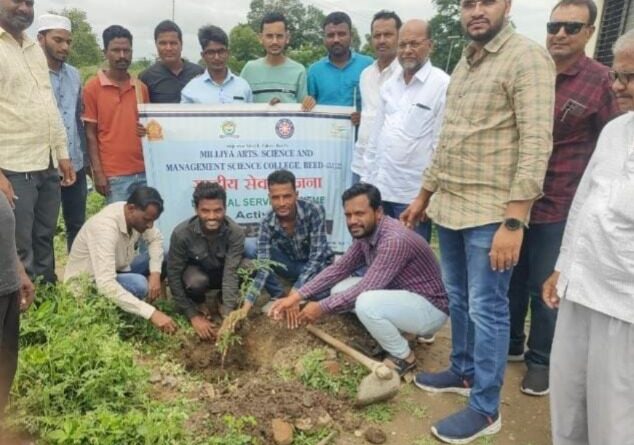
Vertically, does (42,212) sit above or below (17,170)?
below

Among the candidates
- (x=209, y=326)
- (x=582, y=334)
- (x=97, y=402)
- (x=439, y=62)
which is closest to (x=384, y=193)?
(x=209, y=326)

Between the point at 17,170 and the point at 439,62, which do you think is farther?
the point at 439,62

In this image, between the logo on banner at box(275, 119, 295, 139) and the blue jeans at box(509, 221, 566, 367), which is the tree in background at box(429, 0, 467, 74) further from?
the blue jeans at box(509, 221, 566, 367)

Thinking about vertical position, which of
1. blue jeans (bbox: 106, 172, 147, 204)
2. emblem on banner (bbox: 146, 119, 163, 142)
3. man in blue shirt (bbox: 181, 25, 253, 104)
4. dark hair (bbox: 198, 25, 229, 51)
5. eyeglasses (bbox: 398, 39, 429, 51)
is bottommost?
blue jeans (bbox: 106, 172, 147, 204)

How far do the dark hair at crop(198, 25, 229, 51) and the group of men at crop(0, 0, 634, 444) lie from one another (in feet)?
0.06

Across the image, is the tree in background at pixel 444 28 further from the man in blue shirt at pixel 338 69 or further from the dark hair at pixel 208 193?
the dark hair at pixel 208 193

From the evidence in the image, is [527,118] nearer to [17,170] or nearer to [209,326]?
[209,326]

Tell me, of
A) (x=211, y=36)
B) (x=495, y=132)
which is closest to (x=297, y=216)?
(x=211, y=36)

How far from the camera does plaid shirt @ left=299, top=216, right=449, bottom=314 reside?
3.63 metres

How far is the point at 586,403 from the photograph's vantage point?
2.40m

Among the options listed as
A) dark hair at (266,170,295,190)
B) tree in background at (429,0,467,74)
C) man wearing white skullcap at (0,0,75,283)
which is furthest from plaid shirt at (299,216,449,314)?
tree in background at (429,0,467,74)

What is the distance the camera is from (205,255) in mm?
4445

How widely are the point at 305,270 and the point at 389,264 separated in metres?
1.01

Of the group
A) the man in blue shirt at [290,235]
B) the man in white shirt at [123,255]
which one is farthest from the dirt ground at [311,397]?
the man in white shirt at [123,255]
